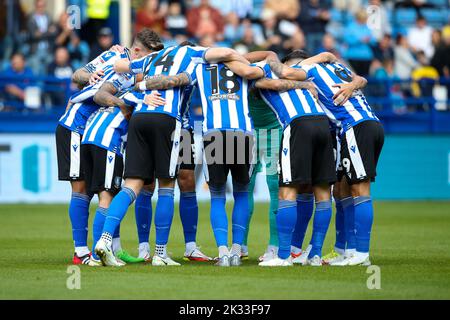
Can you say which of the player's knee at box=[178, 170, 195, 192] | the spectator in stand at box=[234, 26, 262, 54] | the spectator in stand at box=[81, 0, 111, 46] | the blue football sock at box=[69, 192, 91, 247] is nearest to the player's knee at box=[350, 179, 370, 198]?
the player's knee at box=[178, 170, 195, 192]

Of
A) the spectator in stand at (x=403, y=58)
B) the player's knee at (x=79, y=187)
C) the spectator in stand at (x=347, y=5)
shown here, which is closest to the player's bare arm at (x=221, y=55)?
the player's knee at (x=79, y=187)

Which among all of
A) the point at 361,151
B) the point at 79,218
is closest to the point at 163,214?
the point at 79,218

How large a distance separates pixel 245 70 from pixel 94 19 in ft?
42.3

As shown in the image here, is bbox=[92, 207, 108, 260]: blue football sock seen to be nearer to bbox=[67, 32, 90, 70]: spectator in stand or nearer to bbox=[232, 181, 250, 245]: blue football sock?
bbox=[232, 181, 250, 245]: blue football sock

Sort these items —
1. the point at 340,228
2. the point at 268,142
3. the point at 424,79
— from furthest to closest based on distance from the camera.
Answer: the point at 424,79 → the point at 268,142 → the point at 340,228

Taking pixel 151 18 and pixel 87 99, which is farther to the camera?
pixel 151 18

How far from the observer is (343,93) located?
9922 millimetres

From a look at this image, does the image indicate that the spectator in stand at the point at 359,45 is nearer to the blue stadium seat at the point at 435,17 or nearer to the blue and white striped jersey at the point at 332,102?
the blue stadium seat at the point at 435,17

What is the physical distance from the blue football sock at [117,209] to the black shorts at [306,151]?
152 cm

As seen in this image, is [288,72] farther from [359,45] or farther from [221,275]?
[359,45]

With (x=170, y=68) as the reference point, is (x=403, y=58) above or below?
above

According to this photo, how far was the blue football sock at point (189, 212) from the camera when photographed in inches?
419

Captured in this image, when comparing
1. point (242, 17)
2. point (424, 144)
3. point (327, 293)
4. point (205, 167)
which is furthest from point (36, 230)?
point (242, 17)

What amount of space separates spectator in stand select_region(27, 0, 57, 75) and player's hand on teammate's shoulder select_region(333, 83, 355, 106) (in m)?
12.1
